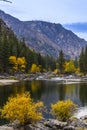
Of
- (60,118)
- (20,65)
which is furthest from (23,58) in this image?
(60,118)

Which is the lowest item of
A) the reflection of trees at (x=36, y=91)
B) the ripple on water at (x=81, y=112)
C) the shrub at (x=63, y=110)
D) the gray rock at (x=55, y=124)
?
the reflection of trees at (x=36, y=91)

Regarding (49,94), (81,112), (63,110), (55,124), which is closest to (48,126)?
(55,124)

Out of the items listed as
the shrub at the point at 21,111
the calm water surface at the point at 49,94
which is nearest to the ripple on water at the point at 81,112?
the calm water surface at the point at 49,94

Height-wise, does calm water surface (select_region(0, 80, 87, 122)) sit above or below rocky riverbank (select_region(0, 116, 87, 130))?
below

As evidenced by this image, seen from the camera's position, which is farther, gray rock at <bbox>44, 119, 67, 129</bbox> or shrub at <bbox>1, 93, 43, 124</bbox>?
gray rock at <bbox>44, 119, 67, 129</bbox>

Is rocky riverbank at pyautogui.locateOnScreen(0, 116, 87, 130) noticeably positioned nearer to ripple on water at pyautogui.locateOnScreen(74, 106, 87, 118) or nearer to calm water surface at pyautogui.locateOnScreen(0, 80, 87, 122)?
calm water surface at pyautogui.locateOnScreen(0, 80, 87, 122)

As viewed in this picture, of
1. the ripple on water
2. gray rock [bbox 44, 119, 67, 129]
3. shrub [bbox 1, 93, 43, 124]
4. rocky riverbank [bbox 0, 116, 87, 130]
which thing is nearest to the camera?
rocky riverbank [bbox 0, 116, 87, 130]

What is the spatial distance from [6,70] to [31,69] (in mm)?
33166

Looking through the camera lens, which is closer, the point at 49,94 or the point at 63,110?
the point at 63,110

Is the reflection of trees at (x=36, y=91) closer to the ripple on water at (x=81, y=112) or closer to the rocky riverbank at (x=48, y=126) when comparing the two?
the ripple on water at (x=81, y=112)

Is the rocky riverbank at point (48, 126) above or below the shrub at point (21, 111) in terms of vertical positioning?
below

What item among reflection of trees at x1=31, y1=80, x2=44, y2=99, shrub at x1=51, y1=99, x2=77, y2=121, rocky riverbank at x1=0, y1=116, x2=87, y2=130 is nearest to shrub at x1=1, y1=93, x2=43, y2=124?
rocky riverbank at x1=0, y1=116, x2=87, y2=130

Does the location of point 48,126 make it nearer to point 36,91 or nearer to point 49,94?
point 49,94

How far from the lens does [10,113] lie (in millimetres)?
30891
